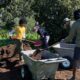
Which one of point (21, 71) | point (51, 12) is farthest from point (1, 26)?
point (21, 71)

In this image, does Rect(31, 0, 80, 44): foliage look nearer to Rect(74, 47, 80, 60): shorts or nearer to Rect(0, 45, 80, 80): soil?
Rect(0, 45, 80, 80): soil

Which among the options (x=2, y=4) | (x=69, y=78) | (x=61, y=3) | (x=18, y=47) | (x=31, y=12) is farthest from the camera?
(x=2, y=4)

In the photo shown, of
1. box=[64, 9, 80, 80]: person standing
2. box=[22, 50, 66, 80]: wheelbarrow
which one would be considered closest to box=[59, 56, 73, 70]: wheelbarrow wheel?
box=[22, 50, 66, 80]: wheelbarrow

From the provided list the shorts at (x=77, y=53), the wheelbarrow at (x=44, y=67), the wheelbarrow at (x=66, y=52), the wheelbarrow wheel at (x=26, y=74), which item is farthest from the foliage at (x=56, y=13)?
the shorts at (x=77, y=53)

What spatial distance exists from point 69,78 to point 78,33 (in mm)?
1839

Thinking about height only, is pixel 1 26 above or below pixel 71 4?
below

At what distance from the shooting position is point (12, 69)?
38.9 ft

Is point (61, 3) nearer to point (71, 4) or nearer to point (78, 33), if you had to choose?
point (71, 4)

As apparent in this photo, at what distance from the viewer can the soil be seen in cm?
1080

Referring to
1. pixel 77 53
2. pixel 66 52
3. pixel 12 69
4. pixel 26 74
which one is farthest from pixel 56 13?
pixel 77 53

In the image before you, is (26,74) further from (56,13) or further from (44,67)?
(56,13)

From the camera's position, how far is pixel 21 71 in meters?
10.7

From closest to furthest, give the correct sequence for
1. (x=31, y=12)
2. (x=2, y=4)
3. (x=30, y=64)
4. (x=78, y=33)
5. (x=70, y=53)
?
(x=78, y=33) < (x=30, y=64) < (x=70, y=53) < (x=31, y=12) < (x=2, y=4)

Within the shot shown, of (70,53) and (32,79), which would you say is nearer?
(32,79)
